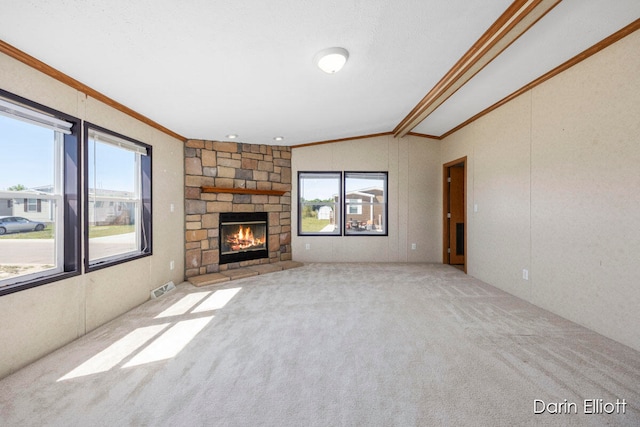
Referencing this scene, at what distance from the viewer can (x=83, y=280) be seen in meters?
2.33

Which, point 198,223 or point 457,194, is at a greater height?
point 457,194

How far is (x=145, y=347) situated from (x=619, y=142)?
4.32 meters

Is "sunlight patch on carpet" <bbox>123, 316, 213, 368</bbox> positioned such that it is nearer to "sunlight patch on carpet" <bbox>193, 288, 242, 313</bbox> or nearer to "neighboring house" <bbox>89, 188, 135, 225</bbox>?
"sunlight patch on carpet" <bbox>193, 288, 242, 313</bbox>

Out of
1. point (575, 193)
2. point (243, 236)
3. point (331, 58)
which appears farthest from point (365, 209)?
point (331, 58)

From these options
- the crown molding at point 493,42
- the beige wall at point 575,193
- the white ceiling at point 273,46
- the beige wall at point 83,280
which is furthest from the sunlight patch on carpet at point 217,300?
the beige wall at point 575,193

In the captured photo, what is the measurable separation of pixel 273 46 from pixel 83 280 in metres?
2.65

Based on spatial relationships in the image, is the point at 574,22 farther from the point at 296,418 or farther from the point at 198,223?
the point at 198,223

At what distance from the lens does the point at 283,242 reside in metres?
5.13

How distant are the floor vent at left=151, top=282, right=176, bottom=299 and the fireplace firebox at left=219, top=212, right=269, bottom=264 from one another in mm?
930

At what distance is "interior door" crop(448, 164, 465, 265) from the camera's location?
5.05 m

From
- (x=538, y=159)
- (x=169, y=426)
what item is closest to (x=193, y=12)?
(x=169, y=426)

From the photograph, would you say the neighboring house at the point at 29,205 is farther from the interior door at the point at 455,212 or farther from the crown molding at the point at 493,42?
the interior door at the point at 455,212

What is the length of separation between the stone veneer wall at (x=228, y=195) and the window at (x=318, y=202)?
1.01ft

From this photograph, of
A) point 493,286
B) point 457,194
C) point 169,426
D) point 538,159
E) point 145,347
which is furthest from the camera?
point 457,194
